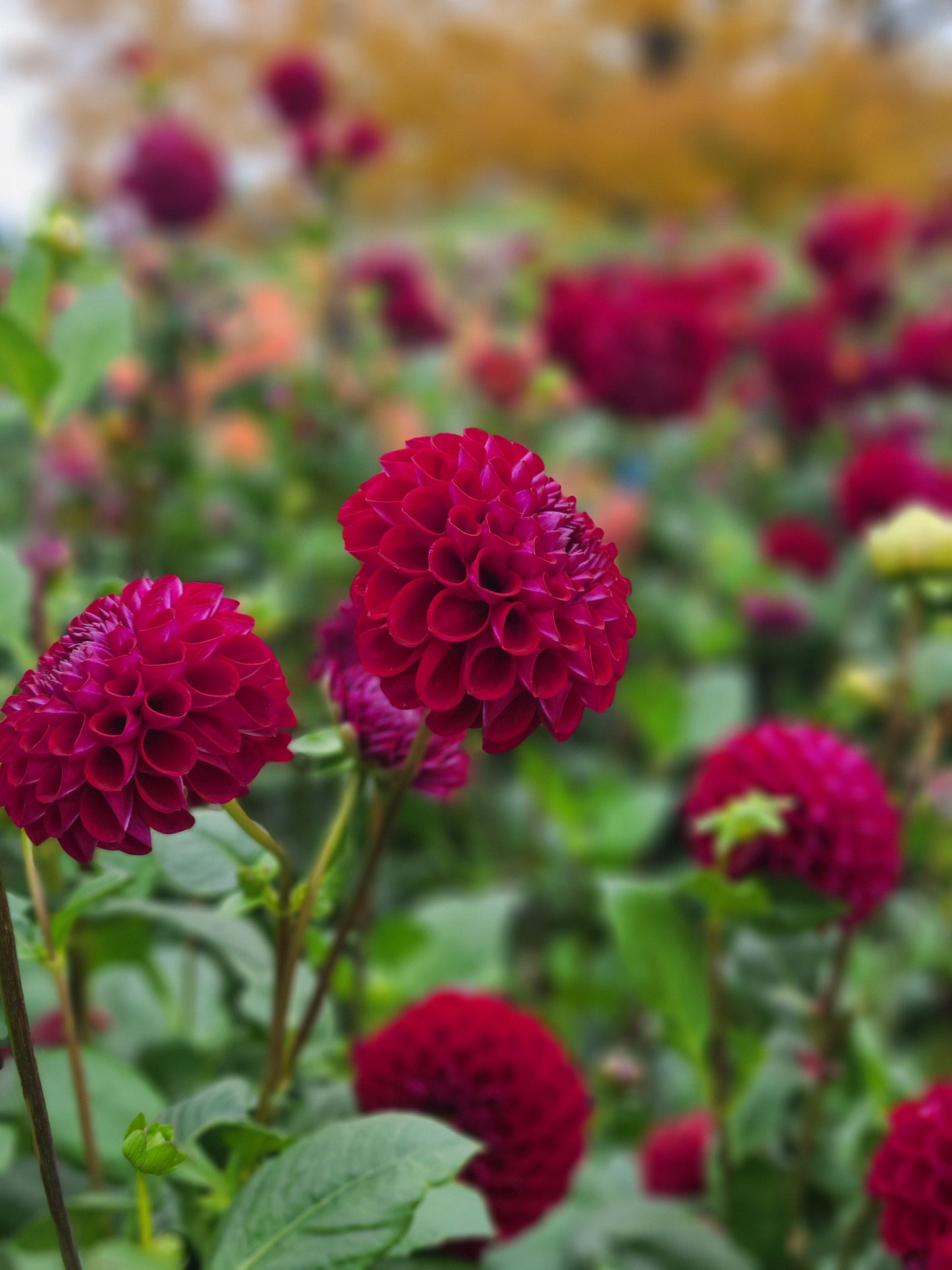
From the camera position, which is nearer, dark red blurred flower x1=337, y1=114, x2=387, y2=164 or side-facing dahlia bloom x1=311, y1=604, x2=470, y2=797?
side-facing dahlia bloom x1=311, y1=604, x2=470, y2=797

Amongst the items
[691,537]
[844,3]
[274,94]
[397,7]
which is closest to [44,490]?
[274,94]

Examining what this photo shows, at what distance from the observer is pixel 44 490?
2.70 ft

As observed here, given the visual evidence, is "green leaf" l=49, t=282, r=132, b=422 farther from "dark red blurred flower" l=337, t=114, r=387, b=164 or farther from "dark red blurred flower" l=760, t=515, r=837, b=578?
"dark red blurred flower" l=760, t=515, r=837, b=578

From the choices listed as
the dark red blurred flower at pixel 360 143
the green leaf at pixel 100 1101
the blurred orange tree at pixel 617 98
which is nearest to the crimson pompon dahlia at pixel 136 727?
the green leaf at pixel 100 1101

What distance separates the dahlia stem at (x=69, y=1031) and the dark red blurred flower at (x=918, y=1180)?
0.31 meters

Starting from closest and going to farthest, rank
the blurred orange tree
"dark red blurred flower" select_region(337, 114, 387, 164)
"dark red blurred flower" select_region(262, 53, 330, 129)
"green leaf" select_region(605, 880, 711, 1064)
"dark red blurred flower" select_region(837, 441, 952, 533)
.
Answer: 1. "green leaf" select_region(605, 880, 711, 1064)
2. "dark red blurred flower" select_region(837, 441, 952, 533)
3. "dark red blurred flower" select_region(337, 114, 387, 164)
4. "dark red blurred flower" select_region(262, 53, 330, 129)
5. the blurred orange tree

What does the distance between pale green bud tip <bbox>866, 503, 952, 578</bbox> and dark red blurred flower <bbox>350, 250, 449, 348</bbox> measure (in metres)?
0.96

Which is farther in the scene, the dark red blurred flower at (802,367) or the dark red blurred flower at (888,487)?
the dark red blurred flower at (802,367)

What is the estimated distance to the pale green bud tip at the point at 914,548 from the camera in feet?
2.31

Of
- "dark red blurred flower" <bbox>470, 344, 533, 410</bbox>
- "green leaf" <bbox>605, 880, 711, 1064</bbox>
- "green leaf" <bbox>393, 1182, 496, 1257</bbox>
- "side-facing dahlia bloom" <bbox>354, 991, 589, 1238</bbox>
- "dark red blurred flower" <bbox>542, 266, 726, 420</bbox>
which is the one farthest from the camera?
"dark red blurred flower" <bbox>470, 344, 533, 410</bbox>

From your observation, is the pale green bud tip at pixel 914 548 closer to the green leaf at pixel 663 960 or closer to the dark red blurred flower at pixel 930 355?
the green leaf at pixel 663 960

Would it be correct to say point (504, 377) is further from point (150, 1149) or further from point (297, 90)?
point (150, 1149)

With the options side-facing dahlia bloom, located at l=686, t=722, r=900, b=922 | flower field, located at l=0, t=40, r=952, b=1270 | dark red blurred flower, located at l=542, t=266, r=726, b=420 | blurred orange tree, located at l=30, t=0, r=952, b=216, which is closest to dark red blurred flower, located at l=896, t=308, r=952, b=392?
flower field, located at l=0, t=40, r=952, b=1270

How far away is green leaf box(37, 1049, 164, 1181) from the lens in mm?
513
